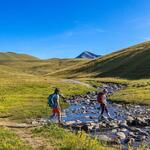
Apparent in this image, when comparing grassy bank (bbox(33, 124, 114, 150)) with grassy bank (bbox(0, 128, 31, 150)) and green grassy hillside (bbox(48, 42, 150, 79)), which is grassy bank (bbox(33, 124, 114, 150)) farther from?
green grassy hillside (bbox(48, 42, 150, 79))

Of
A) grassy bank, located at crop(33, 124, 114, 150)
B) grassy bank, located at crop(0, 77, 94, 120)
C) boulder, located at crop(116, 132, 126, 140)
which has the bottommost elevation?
boulder, located at crop(116, 132, 126, 140)

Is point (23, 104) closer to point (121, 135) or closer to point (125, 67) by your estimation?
point (121, 135)

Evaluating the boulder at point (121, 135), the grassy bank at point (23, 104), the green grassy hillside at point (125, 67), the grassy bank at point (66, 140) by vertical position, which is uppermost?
the green grassy hillside at point (125, 67)

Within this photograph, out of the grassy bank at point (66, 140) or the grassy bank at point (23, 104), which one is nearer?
the grassy bank at point (66, 140)

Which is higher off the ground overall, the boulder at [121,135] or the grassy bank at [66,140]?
the grassy bank at [66,140]

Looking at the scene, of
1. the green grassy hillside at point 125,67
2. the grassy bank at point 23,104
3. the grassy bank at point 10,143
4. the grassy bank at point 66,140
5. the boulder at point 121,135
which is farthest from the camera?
the green grassy hillside at point 125,67

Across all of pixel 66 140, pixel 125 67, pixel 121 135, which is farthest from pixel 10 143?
pixel 125 67

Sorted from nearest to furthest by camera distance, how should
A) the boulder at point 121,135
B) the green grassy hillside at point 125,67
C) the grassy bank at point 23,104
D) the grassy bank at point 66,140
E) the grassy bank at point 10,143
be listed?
the grassy bank at point 66,140 → the grassy bank at point 10,143 → the boulder at point 121,135 → the grassy bank at point 23,104 → the green grassy hillside at point 125,67

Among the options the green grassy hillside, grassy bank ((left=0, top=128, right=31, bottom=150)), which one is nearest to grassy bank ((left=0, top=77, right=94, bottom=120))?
grassy bank ((left=0, top=128, right=31, bottom=150))

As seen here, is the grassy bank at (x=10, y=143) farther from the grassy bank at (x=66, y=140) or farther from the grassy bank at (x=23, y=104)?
the grassy bank at (x=23, y=104)

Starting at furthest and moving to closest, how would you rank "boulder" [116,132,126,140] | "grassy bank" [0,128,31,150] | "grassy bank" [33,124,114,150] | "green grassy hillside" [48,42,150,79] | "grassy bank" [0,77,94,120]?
1. "green grassy hillside" [48,42,150,79]
2. "grassy bank" [0,77,94,120]
3. "boulder" [116,132,126,140]
4. "grassy bank" [0,128,31,150]
5. "grassy bank" [33,124,114,150]

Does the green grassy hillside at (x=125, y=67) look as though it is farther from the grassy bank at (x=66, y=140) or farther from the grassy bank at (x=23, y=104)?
the grassy bank at (x=66, y=140)

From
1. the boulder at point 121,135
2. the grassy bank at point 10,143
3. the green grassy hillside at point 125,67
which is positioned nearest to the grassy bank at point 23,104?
the boulder at point 121,135

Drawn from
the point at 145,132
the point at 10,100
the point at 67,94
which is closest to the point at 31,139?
the point at 145,132
